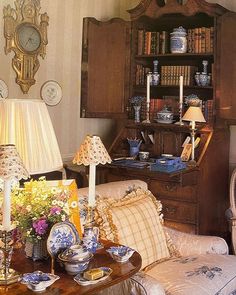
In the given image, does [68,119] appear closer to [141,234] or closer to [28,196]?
[141,234]

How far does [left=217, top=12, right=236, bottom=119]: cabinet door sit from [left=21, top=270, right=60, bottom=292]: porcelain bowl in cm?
253

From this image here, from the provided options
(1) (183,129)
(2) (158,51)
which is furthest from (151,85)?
(1) (183,129)

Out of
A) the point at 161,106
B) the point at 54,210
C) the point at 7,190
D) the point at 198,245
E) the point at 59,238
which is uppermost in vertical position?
the point at 161,106

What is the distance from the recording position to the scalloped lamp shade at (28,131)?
1669 millimetres

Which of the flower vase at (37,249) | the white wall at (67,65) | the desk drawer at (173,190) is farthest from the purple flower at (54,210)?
the white wall at (67,65)

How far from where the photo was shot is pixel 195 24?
4301 mm

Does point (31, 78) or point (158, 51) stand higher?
point (158, 51)

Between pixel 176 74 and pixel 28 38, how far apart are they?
4.31 feet

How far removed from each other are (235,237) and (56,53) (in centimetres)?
223

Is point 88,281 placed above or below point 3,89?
below

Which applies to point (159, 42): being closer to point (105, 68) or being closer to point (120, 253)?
point (105, 68)

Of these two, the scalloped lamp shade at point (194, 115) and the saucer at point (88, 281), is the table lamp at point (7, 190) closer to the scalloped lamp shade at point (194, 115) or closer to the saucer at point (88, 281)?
the saucer at point (88, 281)

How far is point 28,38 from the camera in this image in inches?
155

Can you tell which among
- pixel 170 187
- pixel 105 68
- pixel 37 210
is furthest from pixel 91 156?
pixel 105 68
